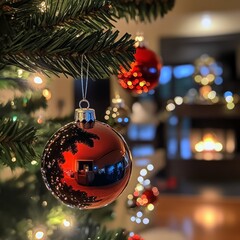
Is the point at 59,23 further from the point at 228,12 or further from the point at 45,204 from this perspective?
the point at 228,12

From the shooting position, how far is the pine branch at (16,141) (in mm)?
552

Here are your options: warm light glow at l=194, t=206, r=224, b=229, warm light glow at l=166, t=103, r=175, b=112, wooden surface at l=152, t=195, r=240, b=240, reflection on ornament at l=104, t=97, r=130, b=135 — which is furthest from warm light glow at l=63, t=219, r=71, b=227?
warm light glow at l=166, t=103, r=175, b=112

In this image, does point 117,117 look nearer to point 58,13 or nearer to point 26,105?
point 26,105

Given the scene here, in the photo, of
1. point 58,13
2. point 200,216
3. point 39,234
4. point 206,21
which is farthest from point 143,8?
point 206,21

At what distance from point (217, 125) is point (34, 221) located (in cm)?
401

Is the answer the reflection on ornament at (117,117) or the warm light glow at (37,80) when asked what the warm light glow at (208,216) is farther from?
the warm light glow at (37,80)

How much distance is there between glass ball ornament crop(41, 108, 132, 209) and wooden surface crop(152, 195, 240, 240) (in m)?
2.05

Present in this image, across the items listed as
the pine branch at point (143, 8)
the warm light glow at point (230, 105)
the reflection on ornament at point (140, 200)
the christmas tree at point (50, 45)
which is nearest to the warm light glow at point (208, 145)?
the warm light glow at point (230, 105)

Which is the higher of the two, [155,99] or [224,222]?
[155,99]

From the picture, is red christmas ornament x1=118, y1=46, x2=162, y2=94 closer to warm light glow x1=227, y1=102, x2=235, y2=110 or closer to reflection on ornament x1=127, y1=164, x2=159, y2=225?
reflection on ornament x1=127, y1=164, x2=159, y2=225

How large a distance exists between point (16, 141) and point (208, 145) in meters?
4.21

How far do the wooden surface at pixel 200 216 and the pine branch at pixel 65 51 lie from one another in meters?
2.12

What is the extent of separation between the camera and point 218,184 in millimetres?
4398

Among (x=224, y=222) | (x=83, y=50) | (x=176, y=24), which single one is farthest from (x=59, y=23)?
(x=176, y=24)
